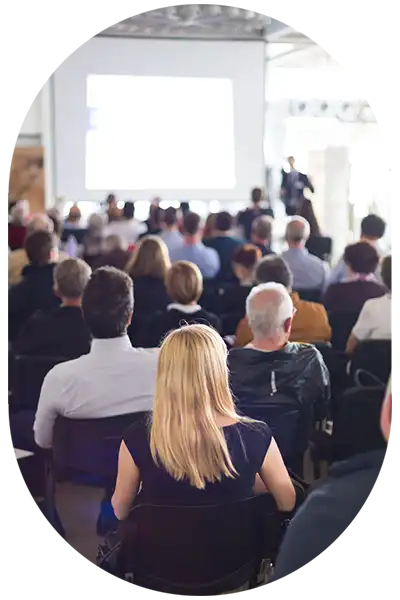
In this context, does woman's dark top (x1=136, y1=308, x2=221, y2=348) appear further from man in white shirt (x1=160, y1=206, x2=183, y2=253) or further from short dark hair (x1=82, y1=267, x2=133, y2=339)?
man in white shirt (x1=160, y1=206, x2=183, y2=253)

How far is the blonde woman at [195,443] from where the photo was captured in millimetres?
1320

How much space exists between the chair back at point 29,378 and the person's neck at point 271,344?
1.92 ft

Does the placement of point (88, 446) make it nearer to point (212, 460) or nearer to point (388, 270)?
point (212, 460)

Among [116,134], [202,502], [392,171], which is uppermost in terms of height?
[116,134]

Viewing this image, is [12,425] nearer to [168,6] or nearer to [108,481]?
[108,481]

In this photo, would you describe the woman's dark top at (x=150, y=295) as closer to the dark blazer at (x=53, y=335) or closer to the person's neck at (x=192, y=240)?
the dark blazer at (x=53, y=335)

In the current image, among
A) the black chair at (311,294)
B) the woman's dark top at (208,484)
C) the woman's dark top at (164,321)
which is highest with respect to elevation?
the black chair at (311,294)

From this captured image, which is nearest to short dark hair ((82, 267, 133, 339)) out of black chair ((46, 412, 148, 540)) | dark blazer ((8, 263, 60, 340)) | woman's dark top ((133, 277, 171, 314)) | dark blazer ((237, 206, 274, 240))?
black chair ((46, 412, 148, 540))

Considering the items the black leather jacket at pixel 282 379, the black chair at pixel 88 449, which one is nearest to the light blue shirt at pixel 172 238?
the black leather jacket at pixel 282 379

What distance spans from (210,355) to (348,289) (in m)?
1.81

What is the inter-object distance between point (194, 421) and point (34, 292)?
2.09 m

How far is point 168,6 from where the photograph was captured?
164 centimetres

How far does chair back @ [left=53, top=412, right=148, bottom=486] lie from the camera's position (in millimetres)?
1728

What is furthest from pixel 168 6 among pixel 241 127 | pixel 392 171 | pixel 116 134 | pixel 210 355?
pixel 241 127
